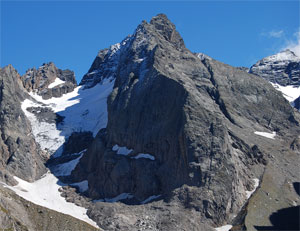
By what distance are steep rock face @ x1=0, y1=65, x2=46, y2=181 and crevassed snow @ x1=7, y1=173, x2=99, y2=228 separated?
3.02 metres

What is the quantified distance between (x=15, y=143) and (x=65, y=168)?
50.1 feet

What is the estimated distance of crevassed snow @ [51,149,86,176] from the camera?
5454 inches

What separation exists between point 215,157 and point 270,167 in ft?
51.7

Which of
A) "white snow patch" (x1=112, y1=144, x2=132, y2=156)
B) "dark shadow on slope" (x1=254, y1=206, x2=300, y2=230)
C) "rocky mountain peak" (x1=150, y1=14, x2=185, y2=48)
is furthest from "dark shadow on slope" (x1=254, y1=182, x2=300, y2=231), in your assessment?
"rocky mountain peak" (x1=150, y1=14, x2=185, y2=48)

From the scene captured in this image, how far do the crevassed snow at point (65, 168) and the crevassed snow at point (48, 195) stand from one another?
2518 millimetres

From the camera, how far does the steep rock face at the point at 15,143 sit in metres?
132

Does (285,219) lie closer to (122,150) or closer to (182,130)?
(182,130)

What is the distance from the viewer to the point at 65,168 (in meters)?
141

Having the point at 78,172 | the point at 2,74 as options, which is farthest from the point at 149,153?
the point at 2,74

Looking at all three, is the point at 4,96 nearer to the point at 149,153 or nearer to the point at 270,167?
the point at 149,153

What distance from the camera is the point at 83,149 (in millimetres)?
152125

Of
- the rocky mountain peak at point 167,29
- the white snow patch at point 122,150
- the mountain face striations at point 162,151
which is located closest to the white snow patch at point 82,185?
the mountain face striations at point 162,151

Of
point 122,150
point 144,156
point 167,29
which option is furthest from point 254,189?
point 167,29

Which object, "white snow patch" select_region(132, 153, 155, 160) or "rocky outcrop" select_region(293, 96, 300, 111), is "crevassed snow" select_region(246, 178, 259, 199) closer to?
"white snow patch" select_region(132, 153, 155, 160)
